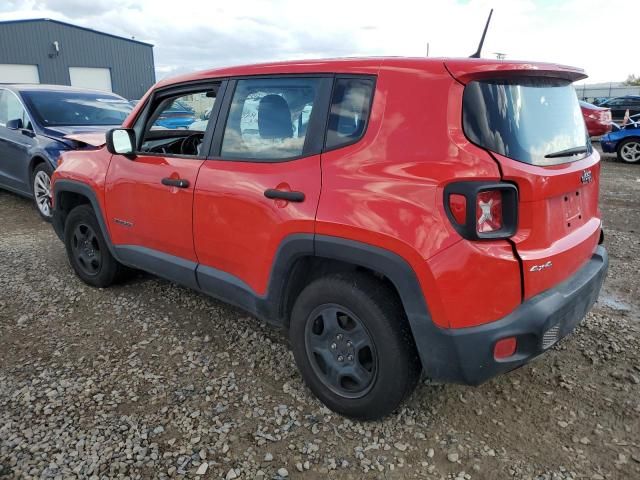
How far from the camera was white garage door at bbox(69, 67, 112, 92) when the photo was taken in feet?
95.2

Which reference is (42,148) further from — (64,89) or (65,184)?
(65,184)

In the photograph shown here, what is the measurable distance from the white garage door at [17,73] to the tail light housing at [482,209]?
29.5 m

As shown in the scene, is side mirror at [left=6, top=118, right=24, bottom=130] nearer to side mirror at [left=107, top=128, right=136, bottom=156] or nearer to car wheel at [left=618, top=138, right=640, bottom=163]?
side mirror at [left=107, top=128, right=136, bottom=156]

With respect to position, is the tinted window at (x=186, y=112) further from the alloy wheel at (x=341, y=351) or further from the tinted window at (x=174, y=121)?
the alloy wheel at (x=341, y=351)

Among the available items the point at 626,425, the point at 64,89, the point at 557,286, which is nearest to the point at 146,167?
the point at 557,286

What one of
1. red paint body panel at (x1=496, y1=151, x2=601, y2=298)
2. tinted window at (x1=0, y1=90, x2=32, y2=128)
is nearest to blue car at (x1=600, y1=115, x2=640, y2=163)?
red paint body panel at (x1=496, y1=151, x2=601, y2=298)

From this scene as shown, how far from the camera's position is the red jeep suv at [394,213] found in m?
2.06

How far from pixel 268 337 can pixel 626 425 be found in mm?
2158

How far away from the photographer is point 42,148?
6.07 meters

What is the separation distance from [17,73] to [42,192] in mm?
24913

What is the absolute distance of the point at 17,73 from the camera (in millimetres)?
26266

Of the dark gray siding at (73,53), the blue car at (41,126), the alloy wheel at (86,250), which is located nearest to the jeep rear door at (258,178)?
the alloy wheel at (86,250)

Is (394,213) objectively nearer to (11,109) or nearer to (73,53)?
(11,109)

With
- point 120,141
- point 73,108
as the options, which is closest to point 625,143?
point 73,108
